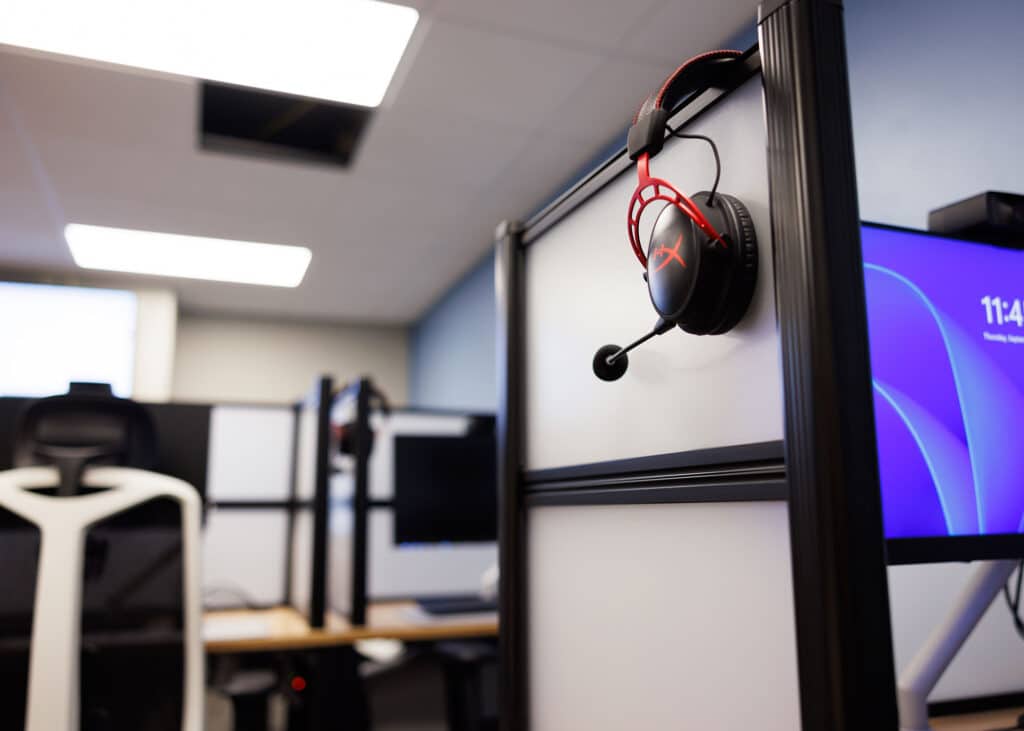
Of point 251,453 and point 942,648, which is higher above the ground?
point 251,453

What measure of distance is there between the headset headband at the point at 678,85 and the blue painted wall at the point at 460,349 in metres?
3.01

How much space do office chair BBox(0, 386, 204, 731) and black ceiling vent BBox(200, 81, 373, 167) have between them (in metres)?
1.52

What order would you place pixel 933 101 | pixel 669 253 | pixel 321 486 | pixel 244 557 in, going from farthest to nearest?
pixel 244 557 < pixel 321 486 < pixel 933 101 < pixel 669 253

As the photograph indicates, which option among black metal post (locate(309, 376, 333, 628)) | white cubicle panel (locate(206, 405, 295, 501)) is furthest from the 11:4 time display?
white cubicle panel (locate(206, 405, 295, 501))

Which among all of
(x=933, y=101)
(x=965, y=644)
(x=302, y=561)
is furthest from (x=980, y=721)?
(x=302, y=561)

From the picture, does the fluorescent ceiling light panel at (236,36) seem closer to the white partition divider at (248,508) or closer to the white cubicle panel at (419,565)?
the white partition divider at (248,508)

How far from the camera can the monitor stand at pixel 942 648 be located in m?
0.76

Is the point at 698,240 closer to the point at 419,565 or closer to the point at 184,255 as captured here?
the point at 419,565

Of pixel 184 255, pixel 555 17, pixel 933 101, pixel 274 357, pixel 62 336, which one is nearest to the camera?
pixel 933 101

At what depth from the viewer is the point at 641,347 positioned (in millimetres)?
780

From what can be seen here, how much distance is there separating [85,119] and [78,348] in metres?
1.98

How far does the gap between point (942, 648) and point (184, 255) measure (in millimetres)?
3685

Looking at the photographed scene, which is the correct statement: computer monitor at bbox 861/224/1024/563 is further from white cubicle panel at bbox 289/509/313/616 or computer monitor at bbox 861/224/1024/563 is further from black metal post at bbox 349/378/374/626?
white cubicle panel at bbox 289/509/313/616

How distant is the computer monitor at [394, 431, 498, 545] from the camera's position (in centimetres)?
236
